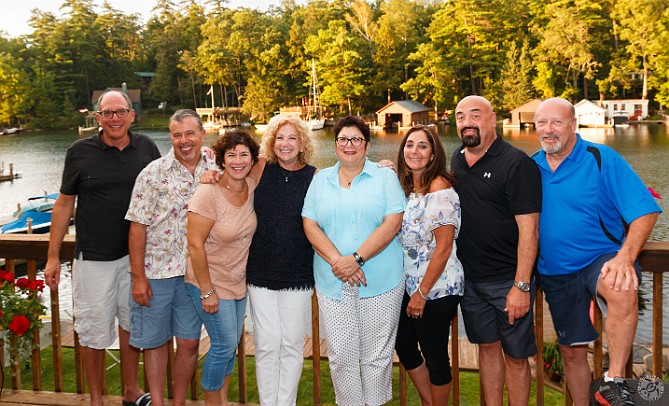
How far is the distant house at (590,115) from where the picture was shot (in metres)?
39.9

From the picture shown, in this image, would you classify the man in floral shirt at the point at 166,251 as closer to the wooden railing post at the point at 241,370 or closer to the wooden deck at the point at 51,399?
the wooden railing post at the point at 241,370

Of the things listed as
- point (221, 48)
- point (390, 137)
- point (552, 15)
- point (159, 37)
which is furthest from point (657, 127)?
point (159, 37)

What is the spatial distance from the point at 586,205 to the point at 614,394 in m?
0.70

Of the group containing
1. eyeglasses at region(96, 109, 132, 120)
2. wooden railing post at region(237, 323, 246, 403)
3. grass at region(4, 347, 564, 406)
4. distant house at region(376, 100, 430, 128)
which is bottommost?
grass at region(4, 347, 564, 406)

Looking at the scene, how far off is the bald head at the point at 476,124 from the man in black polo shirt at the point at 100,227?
143cm

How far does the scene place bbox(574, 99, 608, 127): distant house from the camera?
39.9 m

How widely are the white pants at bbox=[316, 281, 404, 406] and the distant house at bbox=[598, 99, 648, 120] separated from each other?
142 feet

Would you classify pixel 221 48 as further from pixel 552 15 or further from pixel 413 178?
pixel 413 178

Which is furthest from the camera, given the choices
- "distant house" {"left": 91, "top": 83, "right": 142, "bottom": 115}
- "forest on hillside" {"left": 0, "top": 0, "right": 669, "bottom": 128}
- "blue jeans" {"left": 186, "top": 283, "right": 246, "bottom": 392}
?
"distant house" {"left": 91, "top": 83, "right": 142, "bottom": 115}

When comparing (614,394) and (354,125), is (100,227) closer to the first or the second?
(354,125)

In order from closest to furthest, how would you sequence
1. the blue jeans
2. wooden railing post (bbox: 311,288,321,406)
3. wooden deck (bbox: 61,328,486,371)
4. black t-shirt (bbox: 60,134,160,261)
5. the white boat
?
the blue jeans
black t-shirt (bbox: 60,134,160,261)
wooden railing post (bbox: 311,288,321,406)
wooden deck (bbox: 61,328,486,371)
the white boat

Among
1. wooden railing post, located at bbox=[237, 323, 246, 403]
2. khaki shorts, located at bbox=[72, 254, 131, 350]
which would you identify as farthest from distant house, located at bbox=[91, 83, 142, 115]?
wooden railing post, located at bbox=[237, 323, 246, 403]

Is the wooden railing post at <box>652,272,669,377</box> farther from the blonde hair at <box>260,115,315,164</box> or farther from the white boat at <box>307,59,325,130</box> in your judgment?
the white boat at <box>307,59,325,130</box>

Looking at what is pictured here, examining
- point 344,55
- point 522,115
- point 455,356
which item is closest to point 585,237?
point 455,356
